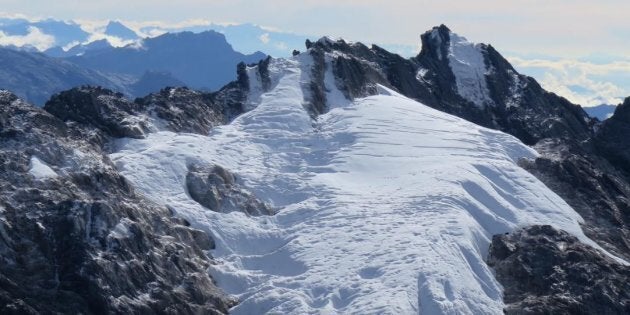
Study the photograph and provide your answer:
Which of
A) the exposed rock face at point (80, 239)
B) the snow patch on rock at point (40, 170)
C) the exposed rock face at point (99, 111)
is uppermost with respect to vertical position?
the exposed rock face at point (99, 111)

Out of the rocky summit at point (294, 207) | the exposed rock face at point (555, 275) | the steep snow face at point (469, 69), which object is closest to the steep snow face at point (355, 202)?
the rocky summit at point (294, 207)

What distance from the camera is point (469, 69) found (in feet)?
378

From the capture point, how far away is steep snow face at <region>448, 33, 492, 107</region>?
368 ft

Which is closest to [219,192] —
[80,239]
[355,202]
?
[355,202]

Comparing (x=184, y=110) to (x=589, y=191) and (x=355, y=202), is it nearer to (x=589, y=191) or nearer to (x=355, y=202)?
(x=355, y=202)

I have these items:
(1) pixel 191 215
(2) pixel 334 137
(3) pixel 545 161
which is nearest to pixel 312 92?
(2) pixel 334 137

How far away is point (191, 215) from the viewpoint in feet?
222

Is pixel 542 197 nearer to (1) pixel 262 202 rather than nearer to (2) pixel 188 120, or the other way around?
(1) pixel 262 202

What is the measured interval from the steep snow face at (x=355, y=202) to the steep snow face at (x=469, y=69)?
2078 centimetres

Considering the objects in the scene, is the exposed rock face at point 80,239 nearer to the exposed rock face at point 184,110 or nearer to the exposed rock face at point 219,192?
the exposed rock face at point 219,192

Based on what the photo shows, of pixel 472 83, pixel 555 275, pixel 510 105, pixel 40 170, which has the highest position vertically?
pixel 472 83

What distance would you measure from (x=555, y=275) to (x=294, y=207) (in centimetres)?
1804

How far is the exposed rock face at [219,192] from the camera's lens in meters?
70.1

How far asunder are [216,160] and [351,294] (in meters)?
18.5
